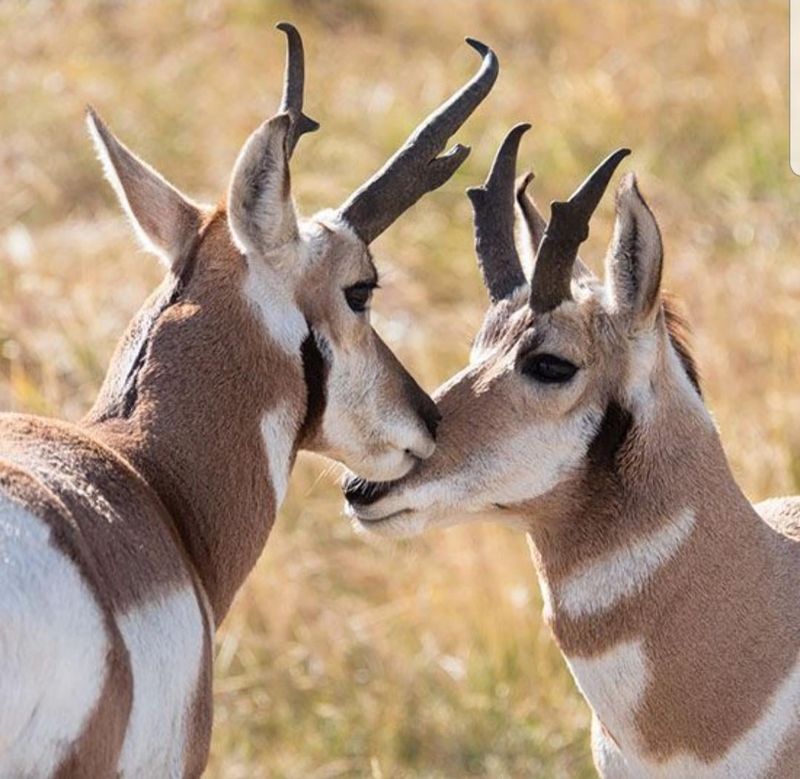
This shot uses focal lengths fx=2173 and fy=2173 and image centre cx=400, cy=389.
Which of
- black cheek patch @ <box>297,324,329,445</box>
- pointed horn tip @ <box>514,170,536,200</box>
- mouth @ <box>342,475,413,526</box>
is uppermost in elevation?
pointed horn tip @ <box>514,170,536,200</box>

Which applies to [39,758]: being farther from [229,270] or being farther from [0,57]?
[0,57]

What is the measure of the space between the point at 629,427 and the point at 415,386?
1.95 feet

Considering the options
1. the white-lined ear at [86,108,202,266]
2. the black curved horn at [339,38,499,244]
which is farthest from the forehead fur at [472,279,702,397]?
the white-lined ear at [86,108,202,266]

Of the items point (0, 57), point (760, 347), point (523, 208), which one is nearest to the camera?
point (523, 208)

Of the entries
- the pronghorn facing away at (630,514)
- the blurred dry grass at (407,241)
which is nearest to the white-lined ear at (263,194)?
the pronghorn facing away at (630,514)

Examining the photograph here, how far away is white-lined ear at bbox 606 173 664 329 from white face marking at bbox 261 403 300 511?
0.91 meters

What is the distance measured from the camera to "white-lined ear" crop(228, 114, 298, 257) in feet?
17.1

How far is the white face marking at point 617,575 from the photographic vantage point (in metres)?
5.65

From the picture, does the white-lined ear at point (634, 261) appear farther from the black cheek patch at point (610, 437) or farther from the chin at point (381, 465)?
the chin at point (381, 465)

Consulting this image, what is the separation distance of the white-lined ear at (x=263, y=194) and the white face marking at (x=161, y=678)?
35.7 inches

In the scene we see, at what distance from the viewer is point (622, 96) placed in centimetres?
1448

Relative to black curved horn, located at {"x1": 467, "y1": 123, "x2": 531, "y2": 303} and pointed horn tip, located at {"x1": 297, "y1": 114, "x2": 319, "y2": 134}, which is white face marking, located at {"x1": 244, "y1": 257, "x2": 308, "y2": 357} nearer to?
pointed horn tip, located at {"x1": 297, "y1": 114, "x2": 319, "y2": 134}

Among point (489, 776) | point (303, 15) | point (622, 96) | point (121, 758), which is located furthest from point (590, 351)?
point (303, 15)

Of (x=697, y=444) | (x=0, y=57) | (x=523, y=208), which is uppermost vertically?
(x=523, y=208)
